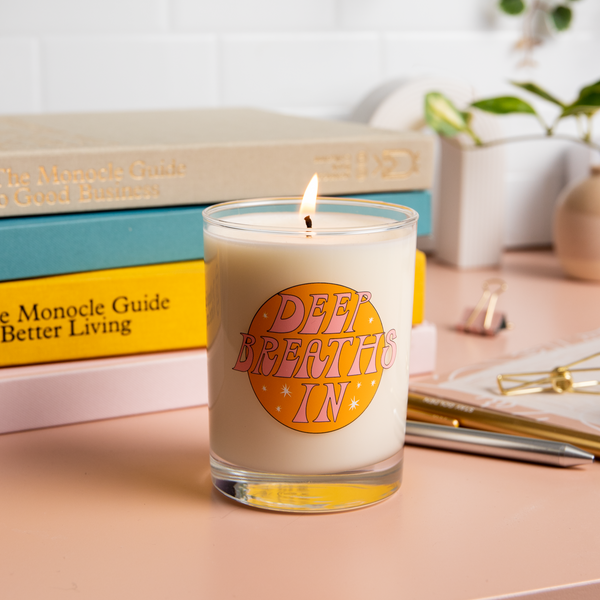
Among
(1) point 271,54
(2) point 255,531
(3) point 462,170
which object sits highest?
(1) point 271,54

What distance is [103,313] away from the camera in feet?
1.41

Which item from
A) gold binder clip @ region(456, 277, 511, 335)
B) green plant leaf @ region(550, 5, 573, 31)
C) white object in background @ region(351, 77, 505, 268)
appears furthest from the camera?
green plant leaf @ region(550, 5, 573, 31)

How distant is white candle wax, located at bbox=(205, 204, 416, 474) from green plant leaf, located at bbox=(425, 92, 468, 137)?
451 millimetres

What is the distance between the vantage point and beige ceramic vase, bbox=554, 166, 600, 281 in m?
0.76

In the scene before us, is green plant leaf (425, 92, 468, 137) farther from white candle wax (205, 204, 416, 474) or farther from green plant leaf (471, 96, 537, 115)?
white candle wax (205, 204, 416, 474)

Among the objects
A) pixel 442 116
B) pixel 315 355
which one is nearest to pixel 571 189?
pixel 442 116

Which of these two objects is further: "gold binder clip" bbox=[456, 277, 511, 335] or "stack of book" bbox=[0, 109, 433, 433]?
"gold binder clip" bbox=[456, 277, 511, 335]

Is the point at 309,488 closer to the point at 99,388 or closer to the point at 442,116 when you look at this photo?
the point at 99,388

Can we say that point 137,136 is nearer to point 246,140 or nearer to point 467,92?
point 246,140

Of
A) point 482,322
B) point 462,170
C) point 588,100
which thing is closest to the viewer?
point 482,322

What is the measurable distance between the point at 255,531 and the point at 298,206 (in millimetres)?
150

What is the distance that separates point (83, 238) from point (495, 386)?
0.85 feet

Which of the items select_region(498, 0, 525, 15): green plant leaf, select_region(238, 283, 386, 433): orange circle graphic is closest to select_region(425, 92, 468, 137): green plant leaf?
→ select_region(498, 0, 525, 15): green plant leaf

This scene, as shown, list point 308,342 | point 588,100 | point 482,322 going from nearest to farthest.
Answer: point 308,342 < point 482,322 < point 588,100
